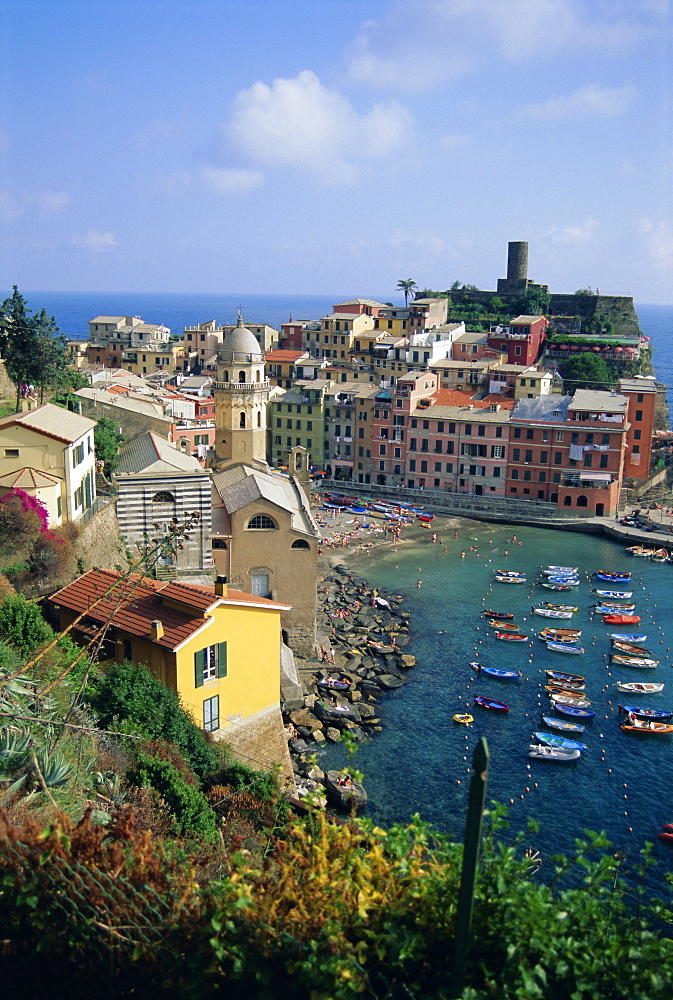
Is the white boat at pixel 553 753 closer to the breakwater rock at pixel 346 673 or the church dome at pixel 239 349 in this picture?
the breakwater rock at pixel 346 673

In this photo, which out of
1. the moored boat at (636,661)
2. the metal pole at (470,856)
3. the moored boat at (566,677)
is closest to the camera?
the metal pole at (470,856)

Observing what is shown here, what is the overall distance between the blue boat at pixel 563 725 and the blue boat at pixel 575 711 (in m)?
0.40

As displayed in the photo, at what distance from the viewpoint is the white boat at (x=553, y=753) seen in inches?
962

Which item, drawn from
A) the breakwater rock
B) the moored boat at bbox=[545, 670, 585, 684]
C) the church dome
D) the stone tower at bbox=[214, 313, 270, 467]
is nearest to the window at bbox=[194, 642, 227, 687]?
the breakwater rock

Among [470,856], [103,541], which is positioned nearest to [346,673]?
[103,541]

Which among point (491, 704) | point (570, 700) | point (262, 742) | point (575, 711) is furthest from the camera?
point (570, 700)

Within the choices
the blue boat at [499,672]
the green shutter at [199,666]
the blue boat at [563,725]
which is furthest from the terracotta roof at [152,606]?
the blue boat at [499,672]

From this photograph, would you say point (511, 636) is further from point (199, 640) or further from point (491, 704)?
point (199, 640)

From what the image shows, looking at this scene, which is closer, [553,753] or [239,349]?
[553,753]

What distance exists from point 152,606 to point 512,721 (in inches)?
532

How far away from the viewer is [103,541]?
83.1 feet

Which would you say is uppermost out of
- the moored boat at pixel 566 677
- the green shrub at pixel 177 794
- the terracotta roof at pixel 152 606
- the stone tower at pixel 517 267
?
the stone tower at pixel 517 267

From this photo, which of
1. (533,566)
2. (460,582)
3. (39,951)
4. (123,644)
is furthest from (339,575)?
(39,951)

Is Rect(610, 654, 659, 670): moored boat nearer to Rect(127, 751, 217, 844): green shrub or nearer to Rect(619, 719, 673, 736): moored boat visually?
Rect(619, 719, 673, 736): moored boat
